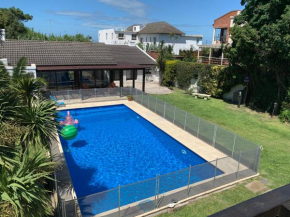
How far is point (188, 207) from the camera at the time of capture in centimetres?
901

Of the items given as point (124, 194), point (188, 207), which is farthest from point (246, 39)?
point (124, 194)

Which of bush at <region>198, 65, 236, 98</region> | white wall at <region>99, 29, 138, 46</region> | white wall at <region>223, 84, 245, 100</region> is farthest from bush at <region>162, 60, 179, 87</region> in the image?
white wall at <region>99, 29, 138, 46</region>

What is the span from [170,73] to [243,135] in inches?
656

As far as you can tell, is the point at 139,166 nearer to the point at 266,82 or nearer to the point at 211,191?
the point at 211,191

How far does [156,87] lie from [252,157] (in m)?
21.6

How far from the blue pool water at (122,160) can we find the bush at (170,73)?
12.7m

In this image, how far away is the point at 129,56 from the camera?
1278 inches

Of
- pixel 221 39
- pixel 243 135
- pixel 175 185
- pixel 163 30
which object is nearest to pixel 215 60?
pixel 221 39

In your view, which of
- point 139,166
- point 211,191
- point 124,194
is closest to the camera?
point 124,194

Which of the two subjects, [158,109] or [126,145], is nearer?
[126,145]

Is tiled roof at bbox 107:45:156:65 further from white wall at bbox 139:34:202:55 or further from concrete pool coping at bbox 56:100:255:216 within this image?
Result: white wall at bbox 139:34:202:55

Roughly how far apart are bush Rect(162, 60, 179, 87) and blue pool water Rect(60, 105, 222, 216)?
12.7 metres

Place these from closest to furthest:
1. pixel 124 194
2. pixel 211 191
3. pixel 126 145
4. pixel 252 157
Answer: pixel 124 194 → pixel 211 191 → pixel 252 157 → pixel 126 145

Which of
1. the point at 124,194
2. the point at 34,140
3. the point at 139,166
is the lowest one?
the point at 139,166
